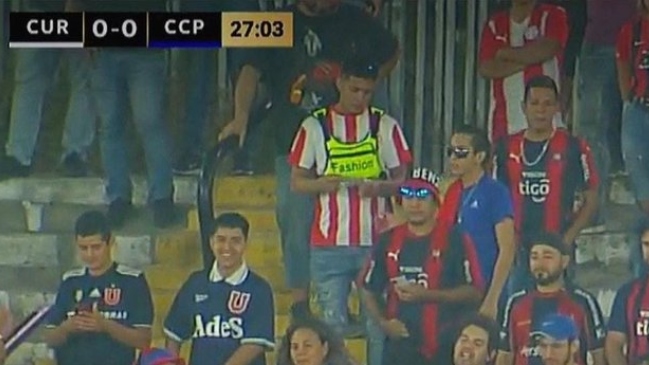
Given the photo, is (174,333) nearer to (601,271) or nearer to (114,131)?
(114,131)

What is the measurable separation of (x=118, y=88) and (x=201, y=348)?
0.87 meters

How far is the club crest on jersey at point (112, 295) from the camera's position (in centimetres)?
385

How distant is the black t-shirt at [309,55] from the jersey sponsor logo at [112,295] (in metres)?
0.69

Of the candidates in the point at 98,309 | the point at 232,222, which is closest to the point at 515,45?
the point at 232,222

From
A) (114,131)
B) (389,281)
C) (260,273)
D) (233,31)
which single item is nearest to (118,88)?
(114,131)

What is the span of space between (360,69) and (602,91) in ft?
2.53

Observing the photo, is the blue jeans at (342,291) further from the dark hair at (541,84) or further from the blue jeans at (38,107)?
the blue jeans at (38,107)

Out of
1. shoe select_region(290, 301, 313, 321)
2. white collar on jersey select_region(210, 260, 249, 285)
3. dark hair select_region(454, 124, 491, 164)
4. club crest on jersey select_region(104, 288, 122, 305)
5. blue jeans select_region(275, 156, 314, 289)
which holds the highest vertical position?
dark hair select_region(454, 124, 491, 164)

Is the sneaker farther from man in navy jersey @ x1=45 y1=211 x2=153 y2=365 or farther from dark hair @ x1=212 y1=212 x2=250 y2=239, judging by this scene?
dark hair @ x1=212 y1=212 x2=250 y2=239

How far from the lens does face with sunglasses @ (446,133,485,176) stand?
3.83 metres

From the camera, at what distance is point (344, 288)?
3.82 meters

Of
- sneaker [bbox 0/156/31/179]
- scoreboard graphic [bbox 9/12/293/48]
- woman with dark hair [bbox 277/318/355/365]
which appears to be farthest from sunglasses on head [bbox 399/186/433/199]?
sneaker [bbox 0/156/31/179]

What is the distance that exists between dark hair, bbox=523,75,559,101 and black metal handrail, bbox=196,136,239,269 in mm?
937

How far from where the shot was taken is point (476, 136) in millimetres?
3834
